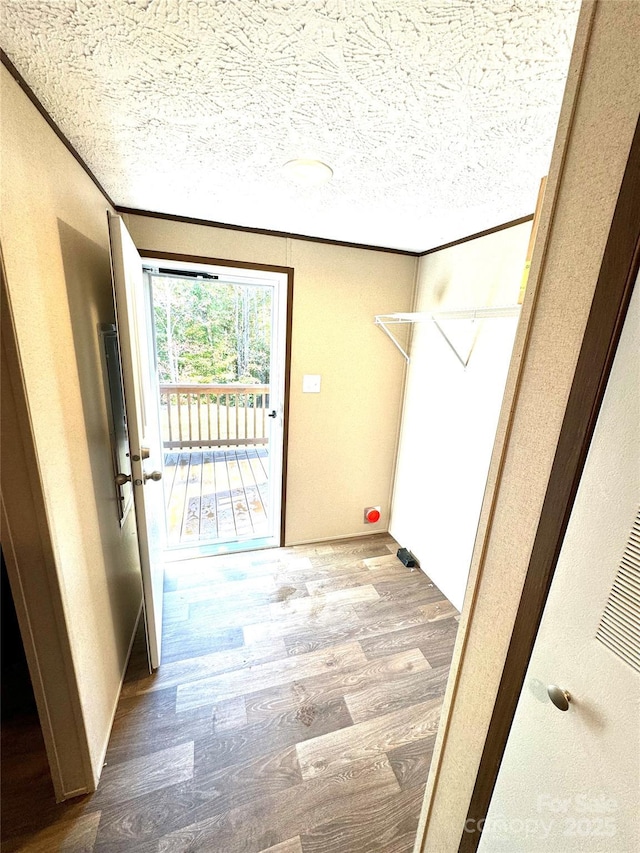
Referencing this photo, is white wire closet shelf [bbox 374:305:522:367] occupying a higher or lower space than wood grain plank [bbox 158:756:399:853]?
higher

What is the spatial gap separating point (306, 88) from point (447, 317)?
1320 millimetres

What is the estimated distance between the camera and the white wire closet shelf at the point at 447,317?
147 centimetres

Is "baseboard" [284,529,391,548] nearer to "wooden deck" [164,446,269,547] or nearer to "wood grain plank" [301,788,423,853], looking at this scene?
"wooden deck" [164,446,269,547]

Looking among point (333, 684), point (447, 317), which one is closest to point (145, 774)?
point (333, 684)

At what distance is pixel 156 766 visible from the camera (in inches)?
48.6

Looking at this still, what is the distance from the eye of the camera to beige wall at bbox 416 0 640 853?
1.63 ft

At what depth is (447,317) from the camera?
1901 mm

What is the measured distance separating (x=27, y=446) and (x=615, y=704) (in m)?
1.30

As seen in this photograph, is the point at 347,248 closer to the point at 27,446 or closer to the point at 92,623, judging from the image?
the point at 27,446

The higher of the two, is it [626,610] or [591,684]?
[626,610]

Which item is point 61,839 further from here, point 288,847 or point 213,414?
point 213,414

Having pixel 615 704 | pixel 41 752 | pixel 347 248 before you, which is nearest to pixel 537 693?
pixel 615 704

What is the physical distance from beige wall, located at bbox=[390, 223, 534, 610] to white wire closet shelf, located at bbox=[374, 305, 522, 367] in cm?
5

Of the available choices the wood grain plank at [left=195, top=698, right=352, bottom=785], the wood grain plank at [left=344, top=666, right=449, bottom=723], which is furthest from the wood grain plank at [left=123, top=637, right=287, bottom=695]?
the wood grain plank at [left=344, top=666, right=449, bottom=723]
